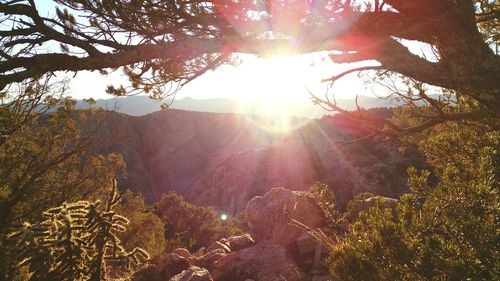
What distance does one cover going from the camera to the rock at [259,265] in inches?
397

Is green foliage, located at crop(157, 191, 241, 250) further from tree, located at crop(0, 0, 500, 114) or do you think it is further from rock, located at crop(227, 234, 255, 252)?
tree, located at crop(0, 0, 500, 114)

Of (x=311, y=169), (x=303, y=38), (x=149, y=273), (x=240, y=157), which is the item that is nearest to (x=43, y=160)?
(x=149, y=273)

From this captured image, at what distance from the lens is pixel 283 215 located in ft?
40.7

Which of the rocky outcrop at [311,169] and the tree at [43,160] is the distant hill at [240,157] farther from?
the tree at [43,160]

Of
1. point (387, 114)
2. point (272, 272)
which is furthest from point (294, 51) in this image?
point (387, 114)

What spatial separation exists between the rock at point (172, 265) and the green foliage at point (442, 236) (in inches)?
303

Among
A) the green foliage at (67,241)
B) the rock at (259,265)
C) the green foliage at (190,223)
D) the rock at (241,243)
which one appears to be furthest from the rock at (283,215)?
the green foliage at (190,223)

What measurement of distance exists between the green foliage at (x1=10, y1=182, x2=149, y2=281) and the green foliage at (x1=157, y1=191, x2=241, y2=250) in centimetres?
2568

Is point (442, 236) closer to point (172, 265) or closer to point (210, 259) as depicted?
point (210, 259)

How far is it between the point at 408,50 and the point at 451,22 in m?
0.66

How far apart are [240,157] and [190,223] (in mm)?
24191

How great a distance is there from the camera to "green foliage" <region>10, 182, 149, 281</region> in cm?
213

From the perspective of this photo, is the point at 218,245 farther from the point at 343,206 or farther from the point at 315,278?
the point at 343,206

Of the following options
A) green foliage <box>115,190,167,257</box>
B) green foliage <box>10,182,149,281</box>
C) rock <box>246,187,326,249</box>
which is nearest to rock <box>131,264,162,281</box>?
rock <box>246,187,326,249</box>
